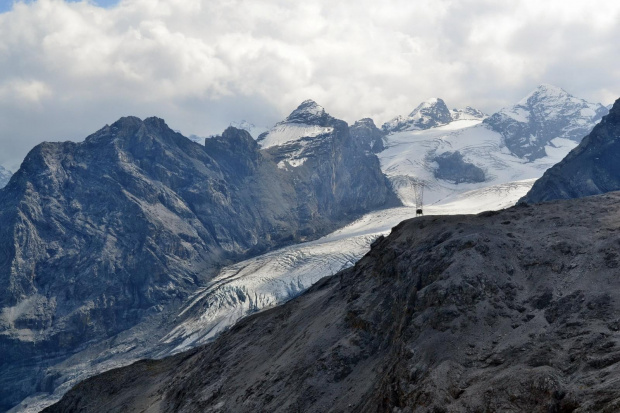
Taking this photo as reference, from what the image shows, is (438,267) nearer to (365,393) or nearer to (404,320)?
(404,320)

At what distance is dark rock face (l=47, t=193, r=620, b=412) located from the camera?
33.6 metres

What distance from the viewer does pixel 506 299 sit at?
4347cm

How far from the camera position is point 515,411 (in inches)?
1228

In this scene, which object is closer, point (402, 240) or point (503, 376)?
point (503, 376)

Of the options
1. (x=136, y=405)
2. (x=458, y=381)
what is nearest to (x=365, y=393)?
(x=458, y=381)

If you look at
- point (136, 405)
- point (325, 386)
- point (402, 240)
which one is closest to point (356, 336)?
point (325, 386)

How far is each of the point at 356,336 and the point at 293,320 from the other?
19.8 m

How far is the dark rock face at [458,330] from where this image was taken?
33.6 m

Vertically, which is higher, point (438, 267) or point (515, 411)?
point (438, 267)

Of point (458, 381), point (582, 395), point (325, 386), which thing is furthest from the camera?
point (325, 386)

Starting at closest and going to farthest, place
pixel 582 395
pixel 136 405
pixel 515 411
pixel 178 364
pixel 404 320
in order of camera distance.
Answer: pixel 582 395 < pixel 515 411 < pixel 404 320 < pixel 136 405 < pixel 178 364

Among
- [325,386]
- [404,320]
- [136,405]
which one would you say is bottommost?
[136,405]

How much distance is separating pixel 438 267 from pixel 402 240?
47.6 ft

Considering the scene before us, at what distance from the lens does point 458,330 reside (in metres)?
41.0
